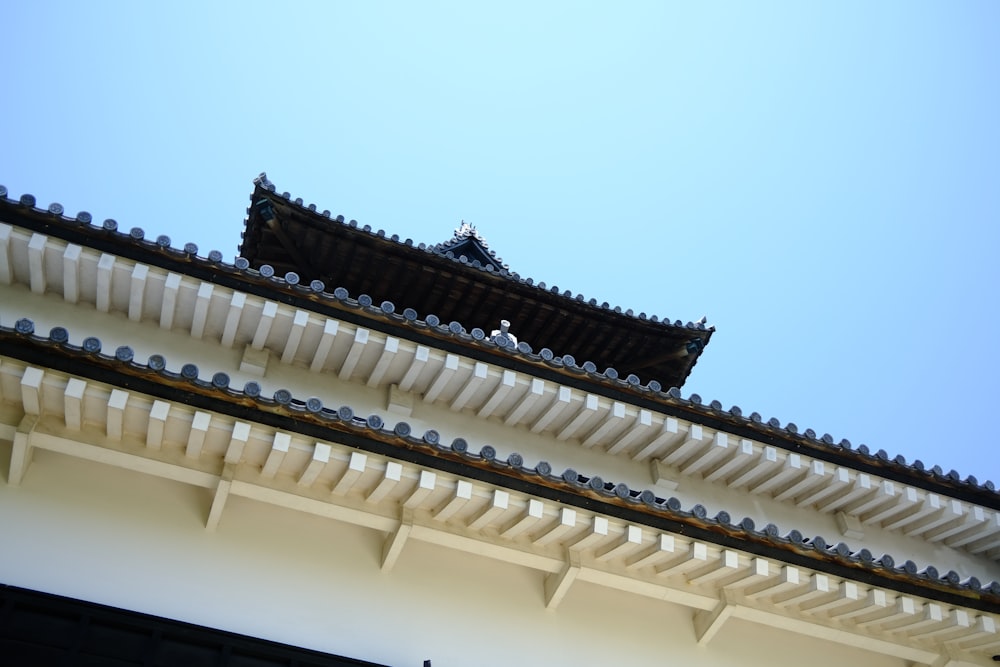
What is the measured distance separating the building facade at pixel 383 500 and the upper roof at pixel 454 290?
1850 mm

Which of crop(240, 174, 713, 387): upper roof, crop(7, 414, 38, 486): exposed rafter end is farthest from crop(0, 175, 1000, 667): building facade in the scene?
crop(240, 174, 713, 387): upper roof

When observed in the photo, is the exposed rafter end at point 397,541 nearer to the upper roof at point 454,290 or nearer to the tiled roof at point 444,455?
the tiled roof at point 444,455

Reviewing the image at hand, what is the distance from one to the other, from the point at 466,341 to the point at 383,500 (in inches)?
82.7

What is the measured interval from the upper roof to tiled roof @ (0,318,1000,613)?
3.70m

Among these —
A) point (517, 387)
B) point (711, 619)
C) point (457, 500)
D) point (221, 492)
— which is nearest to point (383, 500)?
point (457, 500)

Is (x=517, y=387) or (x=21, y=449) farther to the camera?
(x=517, y=387)

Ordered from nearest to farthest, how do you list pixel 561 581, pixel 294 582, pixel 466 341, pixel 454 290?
pixel 294 582 < pixel 561 581 < pixel 466 341 < pixel 454 290

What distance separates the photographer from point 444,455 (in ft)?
18.0

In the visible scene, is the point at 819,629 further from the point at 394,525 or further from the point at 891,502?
the point at 394,525

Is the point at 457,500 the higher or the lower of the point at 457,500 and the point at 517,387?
the lower

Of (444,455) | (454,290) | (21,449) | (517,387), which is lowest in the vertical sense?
(21,449)

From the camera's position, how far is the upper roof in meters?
9.30

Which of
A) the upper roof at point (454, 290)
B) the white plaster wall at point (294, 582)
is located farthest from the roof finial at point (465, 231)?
the white plaster wall at point (294, 582)

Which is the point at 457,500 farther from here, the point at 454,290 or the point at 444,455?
the point at 454,290
